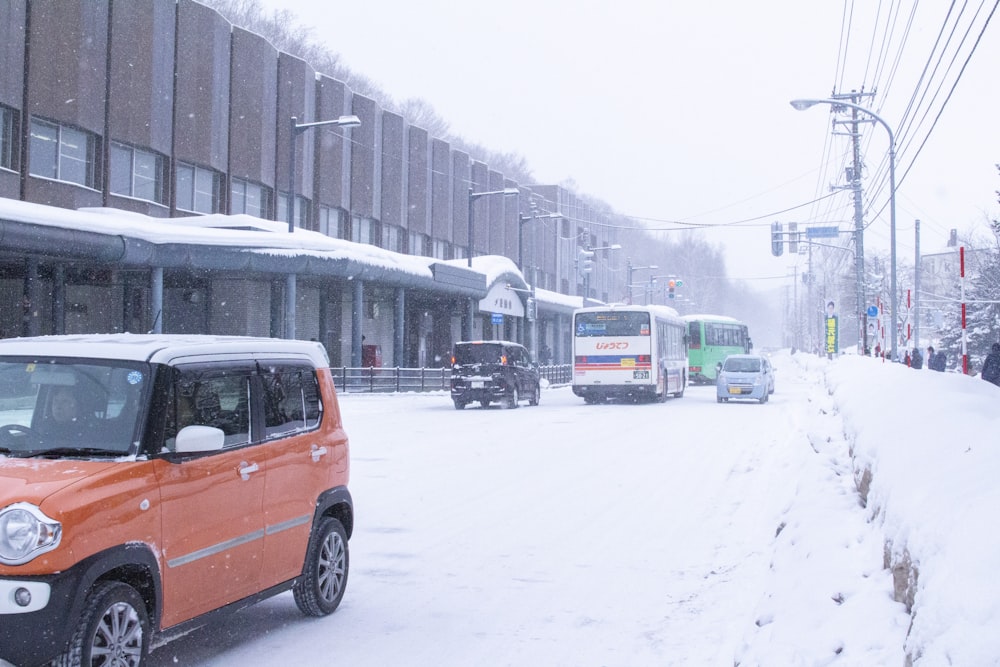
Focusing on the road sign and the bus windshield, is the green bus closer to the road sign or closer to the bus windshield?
the road sign

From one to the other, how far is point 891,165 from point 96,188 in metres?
24.2

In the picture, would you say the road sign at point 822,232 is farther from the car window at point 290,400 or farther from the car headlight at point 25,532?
the car headlight at point 25,532

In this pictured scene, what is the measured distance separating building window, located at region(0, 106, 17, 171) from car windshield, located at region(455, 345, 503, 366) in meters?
13.8

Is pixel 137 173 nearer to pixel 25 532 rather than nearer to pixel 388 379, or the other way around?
pixel 388 379

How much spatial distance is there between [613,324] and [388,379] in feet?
29.2

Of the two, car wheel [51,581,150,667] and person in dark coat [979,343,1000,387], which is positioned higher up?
person in dark coat [979,343,1000,387]

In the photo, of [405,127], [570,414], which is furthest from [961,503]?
[405,127]

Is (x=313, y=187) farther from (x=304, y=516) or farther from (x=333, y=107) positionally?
(x=304, y=516)

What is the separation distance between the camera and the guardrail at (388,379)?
3322 cm

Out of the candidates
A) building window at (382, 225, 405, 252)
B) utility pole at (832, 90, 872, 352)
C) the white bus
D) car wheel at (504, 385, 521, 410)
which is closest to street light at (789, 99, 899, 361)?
utility pole at (832, 90, 872, 352)

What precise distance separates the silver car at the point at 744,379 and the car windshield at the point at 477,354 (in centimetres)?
881

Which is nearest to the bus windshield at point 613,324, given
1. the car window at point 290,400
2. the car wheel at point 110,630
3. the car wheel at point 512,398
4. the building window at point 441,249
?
the car wheel at point 512,398

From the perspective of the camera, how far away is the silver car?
3222 centimetres

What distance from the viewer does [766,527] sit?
964cm
